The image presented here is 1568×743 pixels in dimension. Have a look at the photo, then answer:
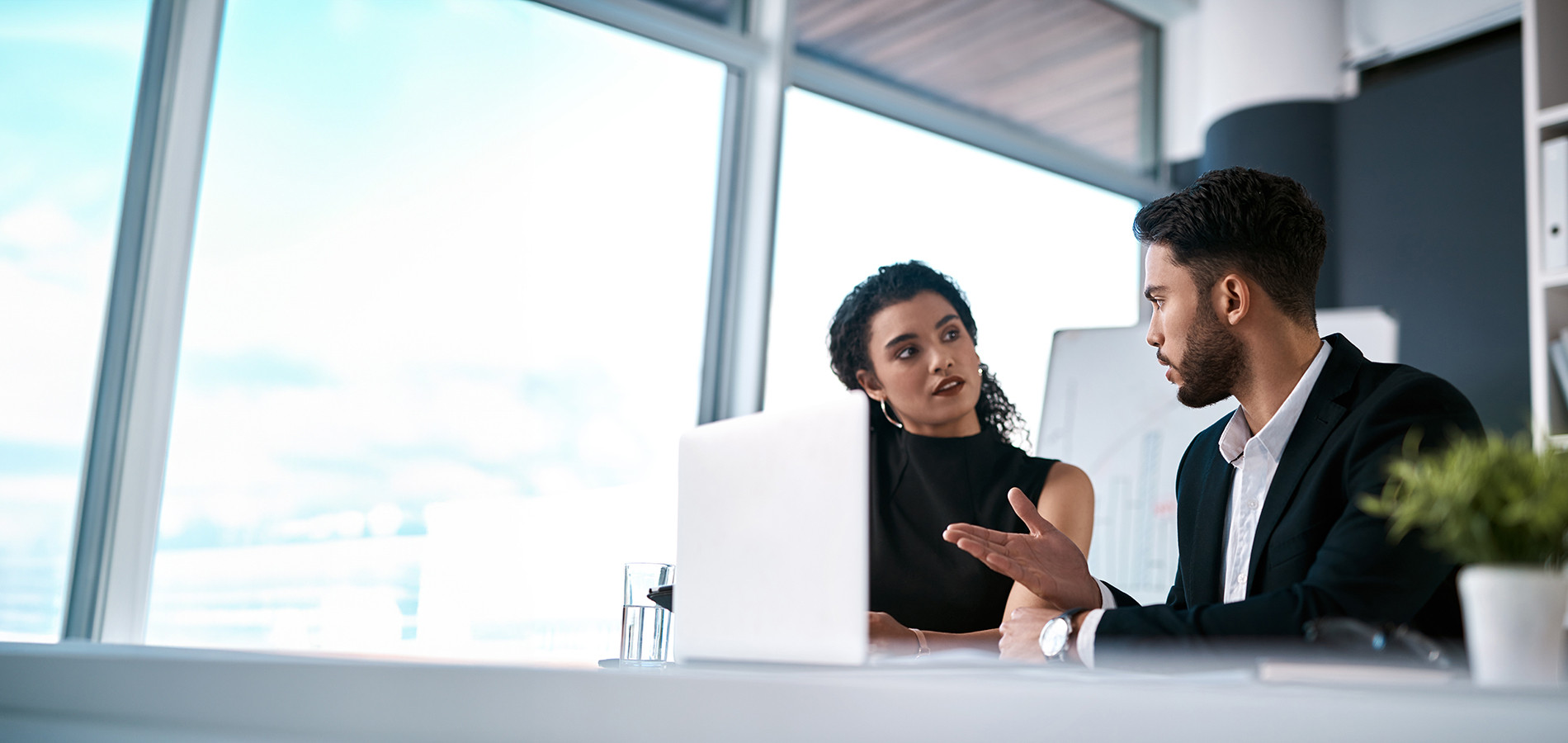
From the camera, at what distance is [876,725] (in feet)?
2.10

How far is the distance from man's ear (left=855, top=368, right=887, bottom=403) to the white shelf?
1943 millimetres

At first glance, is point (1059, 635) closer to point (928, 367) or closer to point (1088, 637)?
point (1088, 637)

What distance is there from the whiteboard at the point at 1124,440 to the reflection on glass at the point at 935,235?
169 millimetres

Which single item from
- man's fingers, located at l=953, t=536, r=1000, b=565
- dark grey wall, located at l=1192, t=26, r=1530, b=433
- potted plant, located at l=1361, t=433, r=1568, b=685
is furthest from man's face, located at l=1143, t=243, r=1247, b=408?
dark grey wall, located at l=1192, t=26, r=1530, b=433

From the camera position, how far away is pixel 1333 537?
123 cm

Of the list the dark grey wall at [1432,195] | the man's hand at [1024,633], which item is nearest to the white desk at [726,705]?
the man's hand at [1024,633]

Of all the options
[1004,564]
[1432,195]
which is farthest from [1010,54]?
[1004,564]

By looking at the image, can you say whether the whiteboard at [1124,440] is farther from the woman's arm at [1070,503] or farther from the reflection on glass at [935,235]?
the woman's arm at [1070,503]

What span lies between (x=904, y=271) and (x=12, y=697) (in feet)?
4.74

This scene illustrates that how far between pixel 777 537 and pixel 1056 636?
41 cm

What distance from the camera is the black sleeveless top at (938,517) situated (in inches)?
68.3

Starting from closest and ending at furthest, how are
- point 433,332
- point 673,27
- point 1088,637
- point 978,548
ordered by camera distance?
point 1088,637 < point 978,548 < point 433,332 < point 673,27

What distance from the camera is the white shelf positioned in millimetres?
2668

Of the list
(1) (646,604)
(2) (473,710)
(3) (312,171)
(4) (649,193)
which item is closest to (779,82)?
(4) (649,193)
